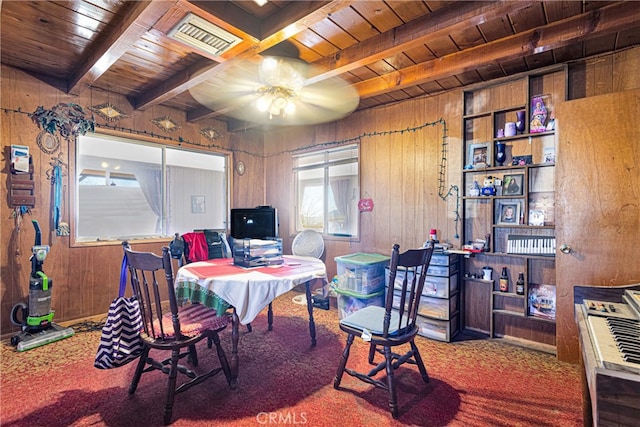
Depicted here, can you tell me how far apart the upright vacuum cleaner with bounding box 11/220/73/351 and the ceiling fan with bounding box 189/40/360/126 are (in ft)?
7.03

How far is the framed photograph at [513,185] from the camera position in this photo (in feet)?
9.40

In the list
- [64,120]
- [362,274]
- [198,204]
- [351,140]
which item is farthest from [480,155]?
[64,120]

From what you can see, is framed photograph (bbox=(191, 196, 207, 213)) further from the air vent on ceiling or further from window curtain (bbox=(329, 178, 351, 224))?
the air vent on ceiling

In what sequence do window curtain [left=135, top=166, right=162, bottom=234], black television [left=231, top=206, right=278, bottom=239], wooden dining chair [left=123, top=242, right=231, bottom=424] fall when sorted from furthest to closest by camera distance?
black television [left=231, top=206, right=278, bottom=239]
window curtain [left=135, top=166, right=162, bottom=234]
wooden dining chair [left=123, top=242, right=231, bottom=424]

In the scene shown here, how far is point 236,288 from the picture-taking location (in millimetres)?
1977

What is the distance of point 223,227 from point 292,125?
6.00 ft

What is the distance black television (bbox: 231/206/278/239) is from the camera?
4145mm

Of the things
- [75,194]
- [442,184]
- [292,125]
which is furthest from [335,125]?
[75,194]

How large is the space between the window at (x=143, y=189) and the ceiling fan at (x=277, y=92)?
0.92 metres

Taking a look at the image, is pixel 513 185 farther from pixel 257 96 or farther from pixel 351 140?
pixel 257 96

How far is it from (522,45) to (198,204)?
3.97 metres

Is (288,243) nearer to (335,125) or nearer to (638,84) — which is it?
(335,125)

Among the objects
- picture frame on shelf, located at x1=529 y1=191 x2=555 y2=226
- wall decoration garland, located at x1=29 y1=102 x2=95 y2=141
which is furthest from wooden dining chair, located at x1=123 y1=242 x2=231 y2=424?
picture frame on shelf, located at x1=529 y1=191 x2=555 y2=226

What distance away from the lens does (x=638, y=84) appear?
2.38 meters
